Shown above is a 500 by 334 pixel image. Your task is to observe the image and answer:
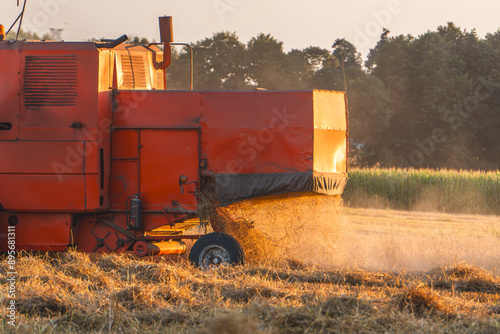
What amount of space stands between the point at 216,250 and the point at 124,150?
6.20ft

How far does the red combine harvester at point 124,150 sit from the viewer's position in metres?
8.87

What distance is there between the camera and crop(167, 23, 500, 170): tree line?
158 feet

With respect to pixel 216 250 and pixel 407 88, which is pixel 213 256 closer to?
pixel 216 250

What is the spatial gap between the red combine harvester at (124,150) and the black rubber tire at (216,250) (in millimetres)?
40

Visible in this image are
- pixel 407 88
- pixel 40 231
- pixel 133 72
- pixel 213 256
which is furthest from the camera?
pixel 407 88

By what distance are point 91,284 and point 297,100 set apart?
3700 millimetres

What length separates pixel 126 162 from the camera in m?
9.12

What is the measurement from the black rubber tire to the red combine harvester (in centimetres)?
4

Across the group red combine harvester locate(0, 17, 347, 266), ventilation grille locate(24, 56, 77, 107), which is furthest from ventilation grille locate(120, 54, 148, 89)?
ventilation grille locate(24, 56, 77, 107)

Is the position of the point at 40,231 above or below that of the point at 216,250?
above

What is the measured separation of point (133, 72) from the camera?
10047mm

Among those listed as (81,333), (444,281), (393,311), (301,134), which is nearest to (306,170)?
(301,134)

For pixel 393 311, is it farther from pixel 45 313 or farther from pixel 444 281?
pixel 45 313

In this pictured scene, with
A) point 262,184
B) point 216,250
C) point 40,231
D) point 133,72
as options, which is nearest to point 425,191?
point 133,72
